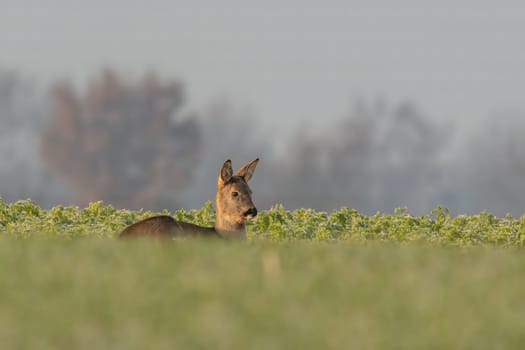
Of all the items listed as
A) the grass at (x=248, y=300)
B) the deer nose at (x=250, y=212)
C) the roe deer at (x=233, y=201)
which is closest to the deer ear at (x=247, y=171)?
the roe deer at (x=233, y=201)

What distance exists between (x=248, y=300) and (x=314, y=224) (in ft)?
50.0

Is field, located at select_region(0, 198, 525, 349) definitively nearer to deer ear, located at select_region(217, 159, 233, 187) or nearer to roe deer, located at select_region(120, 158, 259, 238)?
roe deer, located at select_region(120, 158, 259, 238)

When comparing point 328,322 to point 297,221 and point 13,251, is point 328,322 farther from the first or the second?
point 297,221

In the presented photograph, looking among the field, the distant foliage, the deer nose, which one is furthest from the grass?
the distant foliage

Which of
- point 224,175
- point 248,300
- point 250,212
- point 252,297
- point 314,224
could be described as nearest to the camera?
point 248,300

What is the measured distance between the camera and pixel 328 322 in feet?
22.1

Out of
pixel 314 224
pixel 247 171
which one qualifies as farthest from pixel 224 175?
pixel 314 224

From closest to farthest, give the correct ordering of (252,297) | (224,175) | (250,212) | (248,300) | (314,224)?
1. (248,300)
2. (252,297)
3. (250,212)
4. (224,175)
5. (314,224)

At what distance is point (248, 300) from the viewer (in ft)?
23.7

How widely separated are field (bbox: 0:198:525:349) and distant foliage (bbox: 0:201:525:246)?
10.4m

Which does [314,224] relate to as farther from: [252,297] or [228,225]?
[252,297]

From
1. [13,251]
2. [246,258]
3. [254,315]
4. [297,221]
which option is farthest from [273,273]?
[297,221]

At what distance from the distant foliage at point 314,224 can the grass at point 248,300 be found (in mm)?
11315

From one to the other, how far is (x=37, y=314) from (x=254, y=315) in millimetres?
1632
